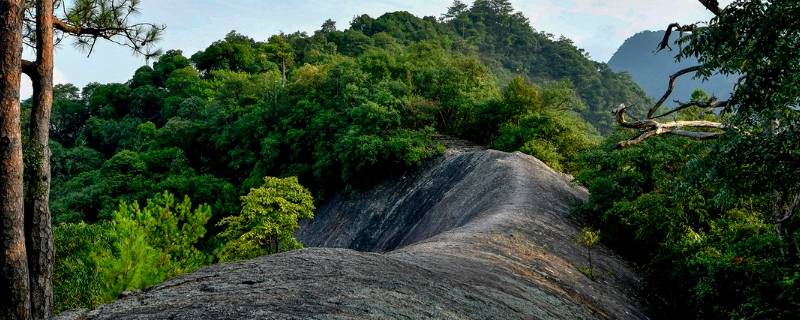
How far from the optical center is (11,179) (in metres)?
7.91

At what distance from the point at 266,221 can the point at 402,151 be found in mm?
12484

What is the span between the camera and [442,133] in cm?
3434

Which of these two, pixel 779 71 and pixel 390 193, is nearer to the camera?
pixel 779 71


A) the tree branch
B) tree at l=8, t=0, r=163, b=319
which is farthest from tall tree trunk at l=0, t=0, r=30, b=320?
the tree branch

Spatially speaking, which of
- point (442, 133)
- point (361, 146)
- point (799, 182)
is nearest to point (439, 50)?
point (442, 133)

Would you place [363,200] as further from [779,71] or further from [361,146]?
[779,71]

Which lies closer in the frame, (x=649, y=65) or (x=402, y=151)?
(x=402, y=151)

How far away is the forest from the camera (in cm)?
726

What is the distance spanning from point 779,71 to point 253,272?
6.65 metres

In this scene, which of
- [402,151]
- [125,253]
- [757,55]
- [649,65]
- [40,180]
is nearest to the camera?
[757,55]

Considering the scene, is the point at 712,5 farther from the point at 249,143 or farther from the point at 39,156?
the point at 249,143

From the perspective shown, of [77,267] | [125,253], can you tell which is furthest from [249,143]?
[125,253]

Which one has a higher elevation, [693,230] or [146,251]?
[693,230]

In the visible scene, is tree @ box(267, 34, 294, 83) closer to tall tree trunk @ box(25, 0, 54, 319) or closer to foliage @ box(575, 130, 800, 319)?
foliage @ box(575, 130, 800, 319)
